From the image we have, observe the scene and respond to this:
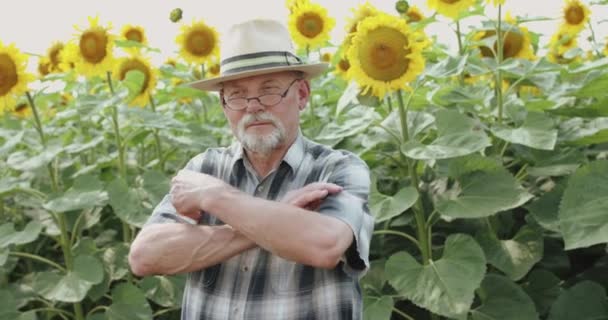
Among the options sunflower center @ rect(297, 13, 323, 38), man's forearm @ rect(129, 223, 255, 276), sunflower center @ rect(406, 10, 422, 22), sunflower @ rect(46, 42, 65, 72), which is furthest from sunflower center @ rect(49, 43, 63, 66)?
man's forearm @ rect(129, 223, 255, 276)

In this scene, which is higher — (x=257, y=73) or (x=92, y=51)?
(x=257, y=73)

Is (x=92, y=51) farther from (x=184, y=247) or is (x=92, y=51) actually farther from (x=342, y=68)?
(x=184, y=247)

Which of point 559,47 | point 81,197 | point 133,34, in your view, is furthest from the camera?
point 559,47

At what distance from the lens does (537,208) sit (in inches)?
120

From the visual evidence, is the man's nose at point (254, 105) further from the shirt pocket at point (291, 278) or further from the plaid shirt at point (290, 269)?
the shirt pocket at point (291, 278)

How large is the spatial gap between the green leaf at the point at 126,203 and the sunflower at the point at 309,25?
1229 mm

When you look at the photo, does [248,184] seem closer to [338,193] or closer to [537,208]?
[338,193]

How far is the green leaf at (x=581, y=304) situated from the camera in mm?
2988

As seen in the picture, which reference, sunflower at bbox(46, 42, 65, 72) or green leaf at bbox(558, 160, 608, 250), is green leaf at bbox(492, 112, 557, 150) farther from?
sunflower at bbox(46, 42, 65, 72)

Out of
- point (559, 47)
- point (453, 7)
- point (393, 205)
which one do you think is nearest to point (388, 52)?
point (393, 205)

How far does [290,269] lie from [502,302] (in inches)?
48.2

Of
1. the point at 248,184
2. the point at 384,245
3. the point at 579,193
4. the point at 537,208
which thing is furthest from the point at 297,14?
the point at 248,184

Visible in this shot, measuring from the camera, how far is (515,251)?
3.04 metres

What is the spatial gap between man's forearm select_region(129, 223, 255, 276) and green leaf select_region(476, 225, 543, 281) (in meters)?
1.37
